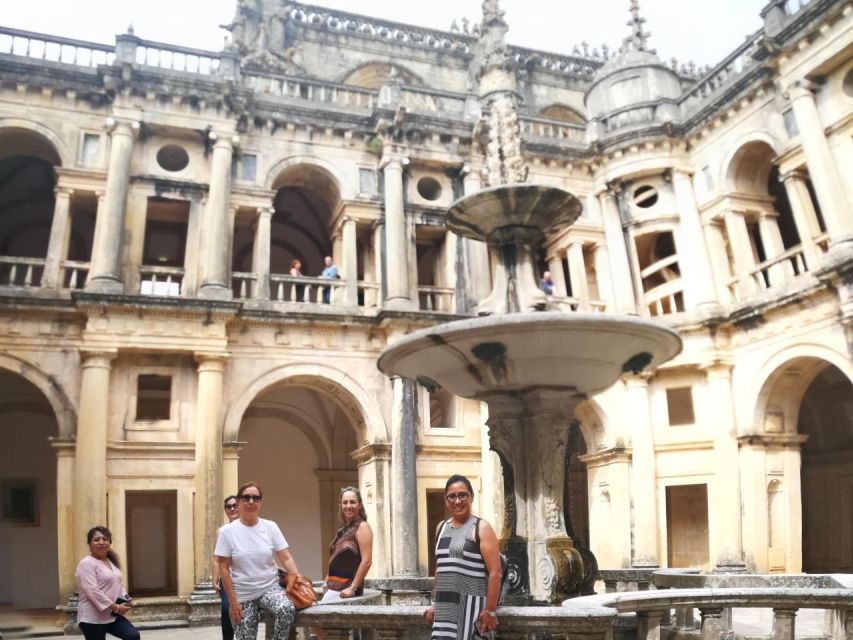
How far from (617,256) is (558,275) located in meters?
1.68

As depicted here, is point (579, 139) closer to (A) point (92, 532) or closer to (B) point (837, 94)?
(B) point (837, 94)

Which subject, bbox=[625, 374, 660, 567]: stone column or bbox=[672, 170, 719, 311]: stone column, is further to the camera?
bbox=[672, 170, 719, 311]: stone column

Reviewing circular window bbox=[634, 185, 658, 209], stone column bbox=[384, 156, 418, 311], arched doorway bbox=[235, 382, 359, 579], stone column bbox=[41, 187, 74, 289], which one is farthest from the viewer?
arched doorway bbox=[235, 382, 359, 579]

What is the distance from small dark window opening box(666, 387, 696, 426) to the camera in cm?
1986

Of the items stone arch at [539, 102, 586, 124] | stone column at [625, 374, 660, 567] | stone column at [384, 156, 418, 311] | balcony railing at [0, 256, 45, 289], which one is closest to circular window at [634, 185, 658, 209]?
stone column at [625, 374, 660, 567]

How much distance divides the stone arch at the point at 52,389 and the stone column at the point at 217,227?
3452 millimetres

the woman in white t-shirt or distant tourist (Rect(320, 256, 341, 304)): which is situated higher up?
distant tourist (Rect(320, 256, 341, 304))

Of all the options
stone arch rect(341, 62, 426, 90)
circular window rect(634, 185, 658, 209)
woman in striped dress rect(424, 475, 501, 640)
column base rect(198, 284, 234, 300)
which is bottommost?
woman in striped dress rect(424, 475, 501, 640)

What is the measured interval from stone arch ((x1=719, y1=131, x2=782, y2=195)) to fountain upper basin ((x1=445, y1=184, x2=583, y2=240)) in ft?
36.9

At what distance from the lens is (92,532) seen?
270 inches

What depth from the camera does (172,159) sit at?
19.1m

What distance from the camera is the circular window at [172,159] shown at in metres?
18.9

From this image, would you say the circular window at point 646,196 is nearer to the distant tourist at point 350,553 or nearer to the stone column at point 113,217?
the stone column at point 113,217

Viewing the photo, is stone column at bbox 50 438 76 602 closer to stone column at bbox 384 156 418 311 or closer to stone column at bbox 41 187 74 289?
stone column at bbox 41 187 74 289
